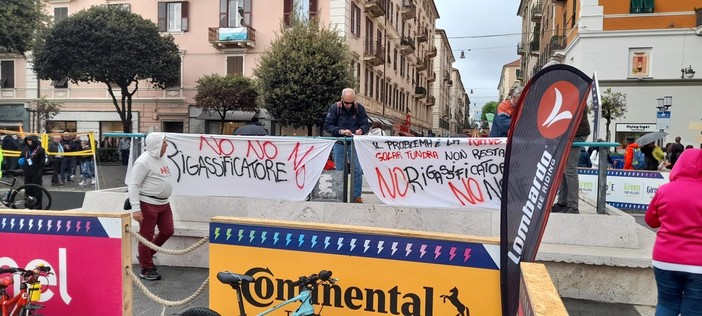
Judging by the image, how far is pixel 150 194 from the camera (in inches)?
221

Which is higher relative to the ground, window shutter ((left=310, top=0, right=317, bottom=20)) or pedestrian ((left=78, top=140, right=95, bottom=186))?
window shutter ((left=310, top=0, right=317, bottom=20))

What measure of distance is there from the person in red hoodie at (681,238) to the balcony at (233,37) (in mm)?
29531

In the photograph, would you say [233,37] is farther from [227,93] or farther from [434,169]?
[434,169]

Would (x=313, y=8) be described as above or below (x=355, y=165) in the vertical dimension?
above

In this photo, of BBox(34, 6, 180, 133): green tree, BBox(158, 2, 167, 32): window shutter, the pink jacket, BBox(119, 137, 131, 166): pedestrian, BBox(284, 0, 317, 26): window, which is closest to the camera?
the pink jacket

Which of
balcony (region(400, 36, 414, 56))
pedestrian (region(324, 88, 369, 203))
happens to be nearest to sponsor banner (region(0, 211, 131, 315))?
pedestrian (region(324, 88, 369, 203))

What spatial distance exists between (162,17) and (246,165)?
100ft

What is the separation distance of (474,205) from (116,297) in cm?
395

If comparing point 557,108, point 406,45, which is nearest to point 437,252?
point 557,108

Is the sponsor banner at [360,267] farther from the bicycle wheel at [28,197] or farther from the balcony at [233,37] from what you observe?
the balcony at [233,37]

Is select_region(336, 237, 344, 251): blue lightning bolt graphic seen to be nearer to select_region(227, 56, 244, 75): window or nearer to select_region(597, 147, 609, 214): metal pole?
select_region(597, 147, 609, 214): metal pole

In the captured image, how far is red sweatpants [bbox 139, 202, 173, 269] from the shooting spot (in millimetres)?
5602

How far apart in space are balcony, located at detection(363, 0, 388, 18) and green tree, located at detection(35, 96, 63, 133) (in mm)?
22386

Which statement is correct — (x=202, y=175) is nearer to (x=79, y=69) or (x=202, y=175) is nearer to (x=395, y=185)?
(x=395, y=185)
